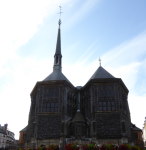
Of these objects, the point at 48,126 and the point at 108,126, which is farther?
the point at 48,126

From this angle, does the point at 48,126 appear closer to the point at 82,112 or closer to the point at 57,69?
the point at 82,112

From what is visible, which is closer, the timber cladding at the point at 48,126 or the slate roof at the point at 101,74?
the timber cladding at the point at 48,126

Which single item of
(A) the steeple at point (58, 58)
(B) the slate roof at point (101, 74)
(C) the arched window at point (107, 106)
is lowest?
(C) the arched window at point (107, 106)

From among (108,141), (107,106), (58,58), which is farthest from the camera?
(58,58)

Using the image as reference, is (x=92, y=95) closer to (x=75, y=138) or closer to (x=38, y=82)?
(x=75, y=138)

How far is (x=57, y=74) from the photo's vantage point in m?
43.2

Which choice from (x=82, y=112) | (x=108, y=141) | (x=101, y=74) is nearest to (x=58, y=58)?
(x=101, y=74)

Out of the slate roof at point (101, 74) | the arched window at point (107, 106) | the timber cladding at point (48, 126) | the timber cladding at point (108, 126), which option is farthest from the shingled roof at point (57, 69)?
the timber cladding at point (108, 126)

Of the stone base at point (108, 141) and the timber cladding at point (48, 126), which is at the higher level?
the timber cladding at point (48, 126)

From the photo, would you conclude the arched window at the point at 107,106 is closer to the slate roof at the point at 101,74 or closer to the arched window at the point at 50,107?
the slate roof at the point at 101,74

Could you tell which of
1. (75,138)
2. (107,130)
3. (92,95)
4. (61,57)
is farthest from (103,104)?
(61,57)

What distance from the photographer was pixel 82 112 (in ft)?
133

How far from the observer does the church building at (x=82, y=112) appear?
108ft

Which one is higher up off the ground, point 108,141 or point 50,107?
point 50,107
